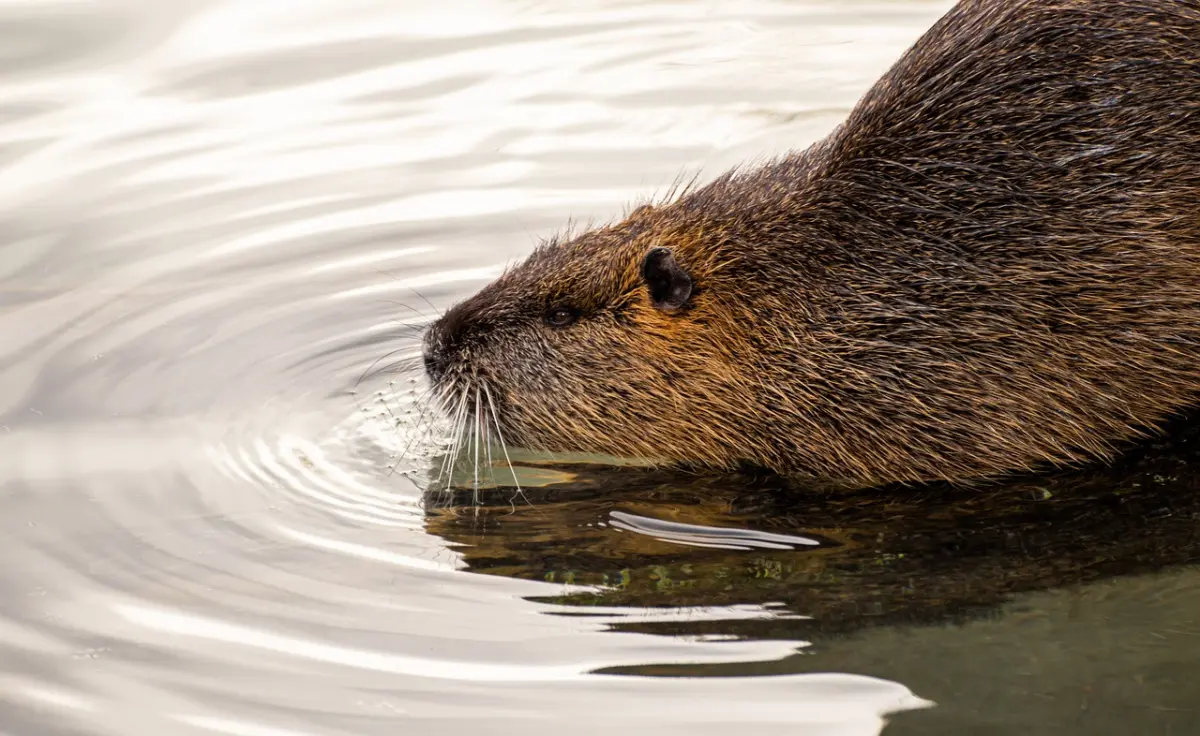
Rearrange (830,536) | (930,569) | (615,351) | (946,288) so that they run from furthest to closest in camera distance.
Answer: (615,351)
(946,288)
(830,536)
(930,569)

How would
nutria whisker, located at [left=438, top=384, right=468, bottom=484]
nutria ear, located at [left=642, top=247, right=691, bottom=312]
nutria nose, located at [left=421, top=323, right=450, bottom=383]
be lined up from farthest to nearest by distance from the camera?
nutria nose, located at [left=421, top=323, right=450, bottom=383] → nutria whisker, located at [left=438, top=384, right=468, bottom=484] → nutria ear, located at [left=642, top=247, right=691, bottom=312]

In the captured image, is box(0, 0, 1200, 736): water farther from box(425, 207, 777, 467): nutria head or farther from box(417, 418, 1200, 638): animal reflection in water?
box(425, 207, 777, 467): nutria head

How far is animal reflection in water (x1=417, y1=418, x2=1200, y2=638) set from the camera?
4.18m

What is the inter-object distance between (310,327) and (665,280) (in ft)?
5.13

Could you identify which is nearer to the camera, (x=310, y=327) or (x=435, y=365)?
(x=435, y=365)

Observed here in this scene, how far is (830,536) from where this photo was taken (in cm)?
453

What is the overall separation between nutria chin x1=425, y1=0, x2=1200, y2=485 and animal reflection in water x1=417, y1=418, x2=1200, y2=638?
0.13m

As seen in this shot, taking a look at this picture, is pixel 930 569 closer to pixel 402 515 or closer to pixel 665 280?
pixel 665 280

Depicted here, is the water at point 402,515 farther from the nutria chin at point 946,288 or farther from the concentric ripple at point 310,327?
the nutria chin at point 946,288

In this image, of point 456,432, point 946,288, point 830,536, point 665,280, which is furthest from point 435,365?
point 946,288

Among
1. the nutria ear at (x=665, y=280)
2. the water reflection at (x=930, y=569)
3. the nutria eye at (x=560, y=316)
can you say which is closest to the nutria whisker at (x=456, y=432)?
the water reflection at (x=930, y=569)

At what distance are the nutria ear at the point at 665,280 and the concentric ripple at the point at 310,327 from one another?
73 cm

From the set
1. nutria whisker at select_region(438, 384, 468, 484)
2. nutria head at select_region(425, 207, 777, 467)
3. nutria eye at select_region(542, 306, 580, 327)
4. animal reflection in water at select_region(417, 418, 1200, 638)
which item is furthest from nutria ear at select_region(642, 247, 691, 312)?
nutria whisker at select_region(438, 384, 468, 484)

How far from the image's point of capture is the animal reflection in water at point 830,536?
4.18 metres
